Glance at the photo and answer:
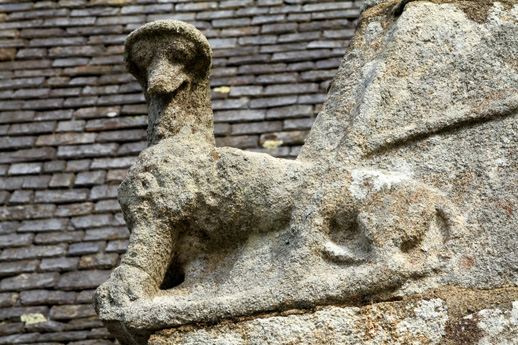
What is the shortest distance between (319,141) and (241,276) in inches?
18.5

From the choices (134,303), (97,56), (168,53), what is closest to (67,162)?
(97,56)

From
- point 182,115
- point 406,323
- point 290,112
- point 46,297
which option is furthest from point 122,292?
point 290,112

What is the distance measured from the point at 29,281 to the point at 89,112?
1.43 metres

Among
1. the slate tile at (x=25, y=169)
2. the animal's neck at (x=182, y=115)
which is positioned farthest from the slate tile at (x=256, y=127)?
the animal's neck at (x=182, y=115)

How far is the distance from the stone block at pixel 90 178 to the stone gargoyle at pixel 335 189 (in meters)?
2.94

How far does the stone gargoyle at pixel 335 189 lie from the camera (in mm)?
2469

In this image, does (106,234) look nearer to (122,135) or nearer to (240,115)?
(122,135)

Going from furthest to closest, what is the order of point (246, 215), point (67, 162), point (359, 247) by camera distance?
point (67, 162), point (246, 215), point (359, 247)

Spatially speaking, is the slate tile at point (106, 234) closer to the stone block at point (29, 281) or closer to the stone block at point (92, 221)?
the stone block at point (92, 221)

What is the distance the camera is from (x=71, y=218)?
18.7 feet

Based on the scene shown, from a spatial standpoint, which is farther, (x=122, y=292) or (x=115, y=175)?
(x=115, y=175)

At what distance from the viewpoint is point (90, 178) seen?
19.5 feet

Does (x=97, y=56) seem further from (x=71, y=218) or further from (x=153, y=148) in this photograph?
(x=153, y=148)

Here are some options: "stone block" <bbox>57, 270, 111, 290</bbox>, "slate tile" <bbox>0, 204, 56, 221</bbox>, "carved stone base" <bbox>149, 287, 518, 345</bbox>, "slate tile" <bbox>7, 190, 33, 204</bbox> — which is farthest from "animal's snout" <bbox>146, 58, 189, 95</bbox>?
"slate tile" <bbox>7, 190, 33, 204</bbox>
